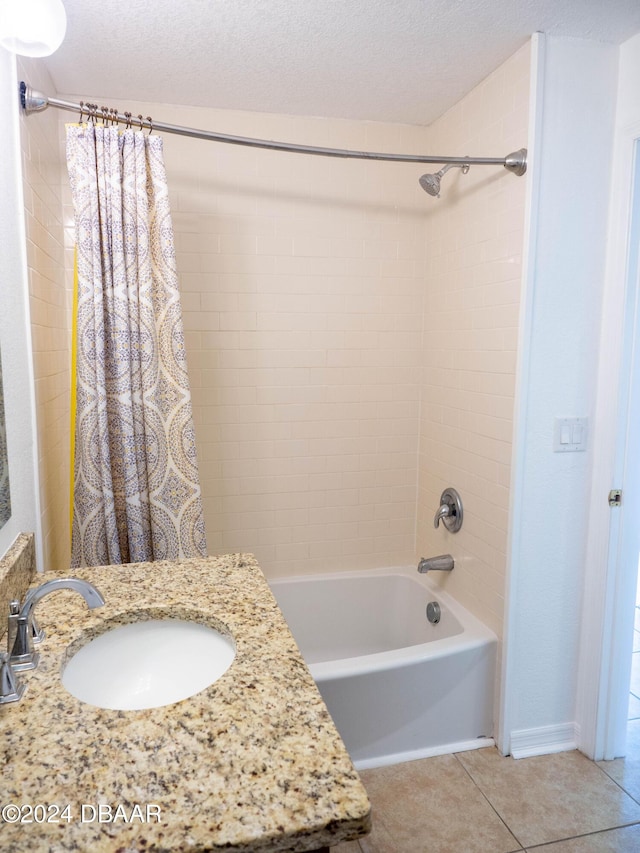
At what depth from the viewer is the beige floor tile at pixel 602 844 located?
1631 millimetres

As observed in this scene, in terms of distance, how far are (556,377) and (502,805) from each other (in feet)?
4.60

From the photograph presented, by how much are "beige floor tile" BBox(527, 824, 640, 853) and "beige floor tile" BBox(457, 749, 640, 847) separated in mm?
20

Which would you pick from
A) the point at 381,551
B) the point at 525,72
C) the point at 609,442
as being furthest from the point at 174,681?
the point at 525,72

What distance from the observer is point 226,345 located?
2479 millimetres

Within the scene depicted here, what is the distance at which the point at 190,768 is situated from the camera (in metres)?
0.75

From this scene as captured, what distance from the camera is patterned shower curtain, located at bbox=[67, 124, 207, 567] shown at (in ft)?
5.73

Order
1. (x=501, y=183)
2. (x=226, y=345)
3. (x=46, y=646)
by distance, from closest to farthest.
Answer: (x=46, y=646) < (x=501, y=183) < (x=226, y=345)

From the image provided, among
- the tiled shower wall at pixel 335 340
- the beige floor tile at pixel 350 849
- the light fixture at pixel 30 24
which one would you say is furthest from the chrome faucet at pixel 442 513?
the light fixture at pixel 30 24

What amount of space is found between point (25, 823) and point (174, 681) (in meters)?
0.48

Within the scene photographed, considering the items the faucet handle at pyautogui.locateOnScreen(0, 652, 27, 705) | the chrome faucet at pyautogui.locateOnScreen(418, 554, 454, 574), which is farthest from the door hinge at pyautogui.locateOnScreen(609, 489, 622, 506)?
the faucet handle at pyautogui.locateOnScreen(0, 652, 27, 705)

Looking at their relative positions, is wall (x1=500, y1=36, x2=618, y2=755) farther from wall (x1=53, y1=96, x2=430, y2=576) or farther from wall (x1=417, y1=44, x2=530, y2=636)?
wall (x1=53, y1=96, x2=430, y2=576)

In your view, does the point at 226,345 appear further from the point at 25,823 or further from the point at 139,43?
the point at 25,823

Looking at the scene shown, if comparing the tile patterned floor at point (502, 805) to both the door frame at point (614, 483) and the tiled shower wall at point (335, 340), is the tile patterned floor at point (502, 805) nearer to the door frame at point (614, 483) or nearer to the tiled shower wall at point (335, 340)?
the door frame at point (614, 483)

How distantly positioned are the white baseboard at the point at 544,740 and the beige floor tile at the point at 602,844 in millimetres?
351
